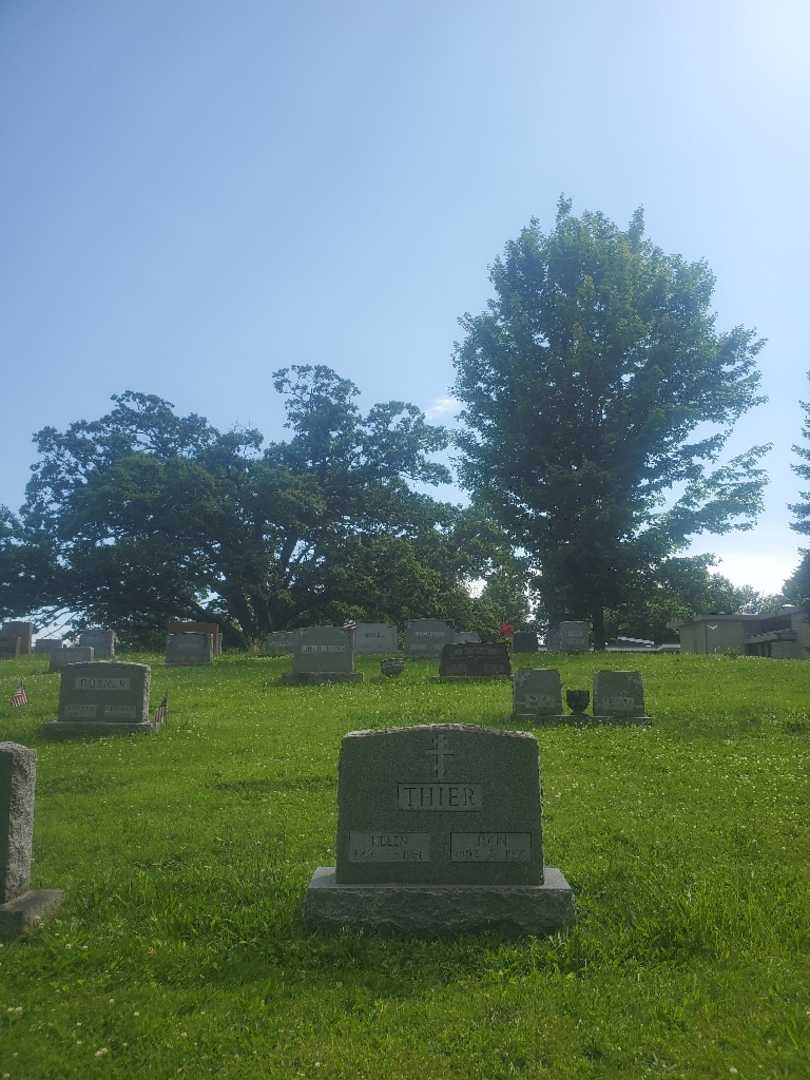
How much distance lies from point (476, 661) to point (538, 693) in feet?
19.6

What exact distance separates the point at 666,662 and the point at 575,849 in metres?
17.4

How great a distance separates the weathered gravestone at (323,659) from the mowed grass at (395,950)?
9.98 m

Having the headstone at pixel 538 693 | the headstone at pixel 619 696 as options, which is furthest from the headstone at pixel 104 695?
the headstone at pixel 619 696

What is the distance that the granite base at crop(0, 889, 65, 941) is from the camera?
561 centimetres

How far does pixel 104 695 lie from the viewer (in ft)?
45.9

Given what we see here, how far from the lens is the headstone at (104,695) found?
45.7 feet

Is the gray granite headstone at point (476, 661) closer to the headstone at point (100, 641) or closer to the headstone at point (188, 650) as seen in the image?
the headstone at point (188, 650)

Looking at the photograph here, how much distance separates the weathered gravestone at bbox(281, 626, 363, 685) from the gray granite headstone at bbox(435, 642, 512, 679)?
2.14m

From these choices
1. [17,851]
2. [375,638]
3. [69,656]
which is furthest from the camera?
[375,638]

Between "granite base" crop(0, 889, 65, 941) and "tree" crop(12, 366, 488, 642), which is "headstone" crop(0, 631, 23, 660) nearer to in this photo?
"tree" crop(12, 366, 488, 642)

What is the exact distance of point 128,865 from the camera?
7016 millimetres

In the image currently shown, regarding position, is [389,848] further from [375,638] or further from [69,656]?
[375,638]

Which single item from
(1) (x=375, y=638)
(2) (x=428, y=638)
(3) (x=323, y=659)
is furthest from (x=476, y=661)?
(1) (x=375, y=638)

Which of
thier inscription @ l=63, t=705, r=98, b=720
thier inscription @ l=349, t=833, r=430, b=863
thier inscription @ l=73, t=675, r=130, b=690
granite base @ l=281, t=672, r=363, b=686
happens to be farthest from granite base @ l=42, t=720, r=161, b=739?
thier inscription @ l=349, t=833, r=430, b=863
